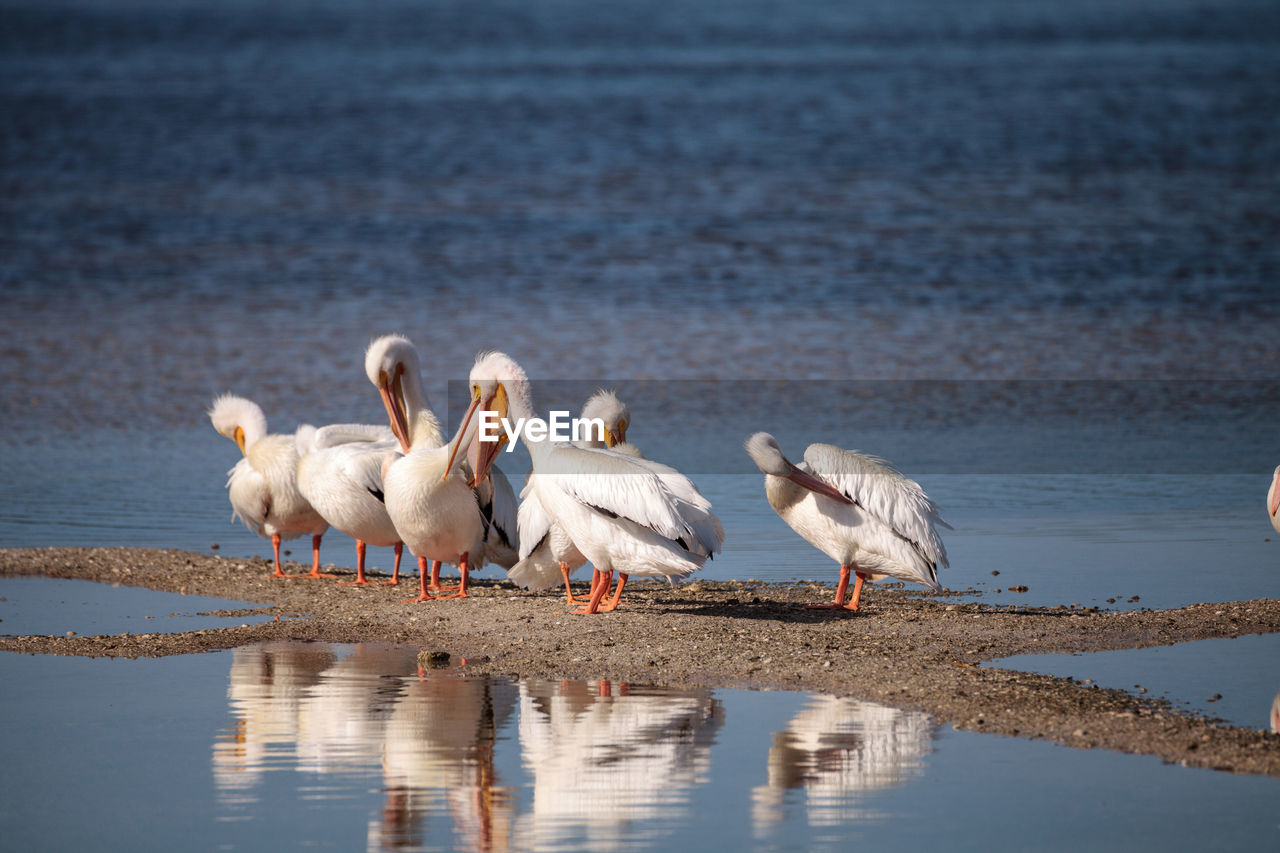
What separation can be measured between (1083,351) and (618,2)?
→ 62421 millimetres

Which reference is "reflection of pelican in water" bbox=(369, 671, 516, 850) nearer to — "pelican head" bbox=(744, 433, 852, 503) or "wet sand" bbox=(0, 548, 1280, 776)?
"wet sand" bbox=(0, 548, 1280, 776)

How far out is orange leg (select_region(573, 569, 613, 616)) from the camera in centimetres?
655

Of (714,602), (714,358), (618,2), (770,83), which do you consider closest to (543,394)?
(714,358)

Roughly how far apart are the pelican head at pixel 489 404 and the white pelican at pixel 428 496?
112 millimetres

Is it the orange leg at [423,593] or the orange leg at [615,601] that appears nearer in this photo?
the orange leg at [615,601]

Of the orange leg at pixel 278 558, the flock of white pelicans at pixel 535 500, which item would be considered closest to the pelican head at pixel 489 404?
the flock of white pelicans at pixel 535 500

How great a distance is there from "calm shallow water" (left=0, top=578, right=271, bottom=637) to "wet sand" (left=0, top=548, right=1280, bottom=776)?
162 millimetres

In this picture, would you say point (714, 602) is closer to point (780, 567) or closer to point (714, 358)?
point (780, 567)

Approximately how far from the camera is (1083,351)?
14.8 meters

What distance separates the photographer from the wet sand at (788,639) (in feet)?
15.1

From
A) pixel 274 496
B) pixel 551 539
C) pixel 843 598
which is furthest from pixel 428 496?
pixel 843 598

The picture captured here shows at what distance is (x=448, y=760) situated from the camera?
4359mm

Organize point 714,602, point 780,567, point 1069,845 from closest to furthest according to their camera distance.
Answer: point 1069,845, point 714,602, point 780,567

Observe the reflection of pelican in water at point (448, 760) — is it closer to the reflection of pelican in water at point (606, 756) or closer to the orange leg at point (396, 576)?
the reflection of pelican in water at point (606, 756)
